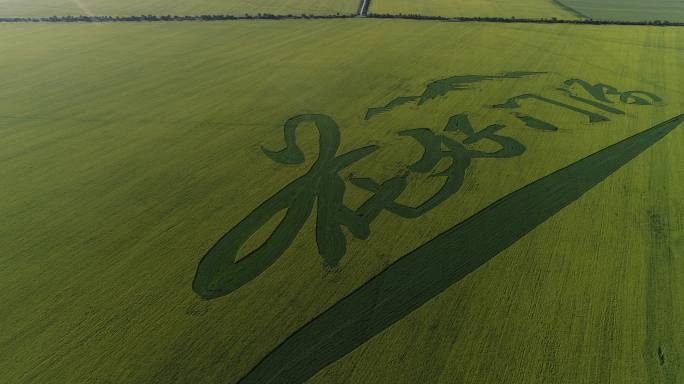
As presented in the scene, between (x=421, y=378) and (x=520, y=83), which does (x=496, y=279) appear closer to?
(x=421, y=378)

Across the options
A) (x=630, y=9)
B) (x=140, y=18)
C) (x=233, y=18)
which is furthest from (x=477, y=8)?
(x=140, y=18)

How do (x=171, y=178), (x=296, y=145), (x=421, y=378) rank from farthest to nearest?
(x=296, y=145) → (x=171, y=178) → (x=421, y=378)

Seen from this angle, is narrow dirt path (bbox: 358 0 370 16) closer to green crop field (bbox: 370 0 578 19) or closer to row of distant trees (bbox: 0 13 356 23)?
green crop field (bbox: 370 0 578 19)

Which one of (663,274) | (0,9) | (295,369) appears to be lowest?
(663,274)

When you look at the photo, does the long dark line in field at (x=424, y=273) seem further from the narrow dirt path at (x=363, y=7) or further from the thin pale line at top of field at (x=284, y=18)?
the narrow dirt path at (x=363, y=7)

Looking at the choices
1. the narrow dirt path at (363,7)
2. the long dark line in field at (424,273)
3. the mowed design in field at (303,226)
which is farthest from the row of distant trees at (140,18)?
the long dark line in field at (424,273)

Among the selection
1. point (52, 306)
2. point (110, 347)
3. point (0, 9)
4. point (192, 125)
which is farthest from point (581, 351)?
point (0, 9)
